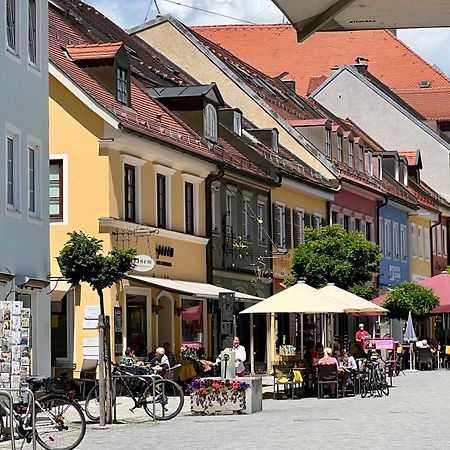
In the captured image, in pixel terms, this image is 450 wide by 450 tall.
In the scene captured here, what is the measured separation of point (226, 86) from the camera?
45.5 m

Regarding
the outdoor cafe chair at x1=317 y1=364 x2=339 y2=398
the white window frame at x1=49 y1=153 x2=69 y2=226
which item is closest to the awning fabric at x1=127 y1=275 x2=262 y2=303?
the white window frame at x1=49 y1=153 x2=69 y2=226

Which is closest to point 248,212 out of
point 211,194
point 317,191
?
point 211,194

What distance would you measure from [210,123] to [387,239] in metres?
19.9

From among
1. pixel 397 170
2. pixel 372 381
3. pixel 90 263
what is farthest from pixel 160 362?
pixel 397 170

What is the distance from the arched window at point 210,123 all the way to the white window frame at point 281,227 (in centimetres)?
516

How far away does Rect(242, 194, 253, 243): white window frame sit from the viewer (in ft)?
125

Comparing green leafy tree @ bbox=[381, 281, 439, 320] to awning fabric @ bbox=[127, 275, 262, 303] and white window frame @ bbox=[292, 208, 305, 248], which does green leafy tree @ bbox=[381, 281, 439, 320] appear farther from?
awning fabric @ bbox=[127, 275, 262, 303]

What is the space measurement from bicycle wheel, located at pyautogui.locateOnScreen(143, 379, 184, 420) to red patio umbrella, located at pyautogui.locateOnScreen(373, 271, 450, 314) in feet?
76.4

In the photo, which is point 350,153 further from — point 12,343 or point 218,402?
point 12,343

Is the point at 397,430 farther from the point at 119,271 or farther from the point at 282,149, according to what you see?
the point at 282,149

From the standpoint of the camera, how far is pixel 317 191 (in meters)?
44.2

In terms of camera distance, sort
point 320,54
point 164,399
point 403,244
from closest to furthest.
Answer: point 164,399 < point 403,244 < point 320,54

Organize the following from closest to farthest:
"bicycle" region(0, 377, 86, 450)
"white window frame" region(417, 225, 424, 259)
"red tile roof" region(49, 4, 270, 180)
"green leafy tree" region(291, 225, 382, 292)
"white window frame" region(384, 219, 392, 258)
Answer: "bicycle" region(0, 377, 86, 450), "red tile roof" region(49, 4, 270, 180), "green leafy tree" region(291, 225, 382, 292), "white window frame" region(384, 219, 392, 258), "white window frame" region(417, 225, 424, 259)

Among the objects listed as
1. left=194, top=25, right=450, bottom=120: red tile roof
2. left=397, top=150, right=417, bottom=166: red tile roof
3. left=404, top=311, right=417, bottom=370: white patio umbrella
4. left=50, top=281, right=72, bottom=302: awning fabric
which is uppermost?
left=194, top=25, right=450, bottom=120: red tile roof
